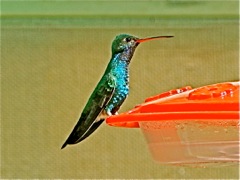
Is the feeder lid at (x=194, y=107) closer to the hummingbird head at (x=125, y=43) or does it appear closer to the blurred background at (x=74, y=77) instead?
the hummingbird head at (x=125, y=43)

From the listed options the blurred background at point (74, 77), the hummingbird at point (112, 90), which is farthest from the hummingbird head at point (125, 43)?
the blurred background at point (74, 77)

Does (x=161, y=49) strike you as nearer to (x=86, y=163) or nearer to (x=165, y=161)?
(x=86, y=163)

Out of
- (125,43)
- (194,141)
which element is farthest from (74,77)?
(194,141)

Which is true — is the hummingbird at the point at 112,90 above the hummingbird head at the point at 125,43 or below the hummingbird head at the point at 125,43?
below

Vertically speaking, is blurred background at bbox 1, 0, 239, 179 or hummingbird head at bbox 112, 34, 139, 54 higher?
hummingbird head at bbox 112, 34, 139, 54

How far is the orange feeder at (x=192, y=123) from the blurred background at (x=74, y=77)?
4.38 feet

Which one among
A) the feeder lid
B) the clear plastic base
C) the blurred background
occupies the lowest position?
the blurred background

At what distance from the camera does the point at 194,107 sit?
901 millimetres

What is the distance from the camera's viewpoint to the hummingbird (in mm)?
1424

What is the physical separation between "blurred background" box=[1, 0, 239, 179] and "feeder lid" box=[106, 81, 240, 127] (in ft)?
4.59

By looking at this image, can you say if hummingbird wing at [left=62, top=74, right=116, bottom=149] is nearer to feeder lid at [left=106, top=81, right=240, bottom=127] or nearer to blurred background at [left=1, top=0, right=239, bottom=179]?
feeder lid at [left=106, top=81, right=240, bottom=127]

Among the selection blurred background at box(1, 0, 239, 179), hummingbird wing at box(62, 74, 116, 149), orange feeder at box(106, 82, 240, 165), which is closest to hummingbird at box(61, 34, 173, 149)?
hummingbird wing at box(62, 74, 116, 149)

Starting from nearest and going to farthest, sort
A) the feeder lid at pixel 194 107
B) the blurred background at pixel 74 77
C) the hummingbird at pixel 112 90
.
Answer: the feeder lid at pixel 194 107, the hummingbird at pixel 112 90, the blurred background at pixel 74 77

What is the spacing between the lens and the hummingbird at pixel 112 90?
142cm
